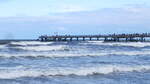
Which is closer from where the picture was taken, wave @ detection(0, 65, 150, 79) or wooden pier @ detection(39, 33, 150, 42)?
wave @ detection(0, 65, 150, 79)

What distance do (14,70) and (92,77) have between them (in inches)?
166

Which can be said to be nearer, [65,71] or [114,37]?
[65,71]

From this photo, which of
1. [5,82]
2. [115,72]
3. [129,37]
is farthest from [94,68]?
[129,37]

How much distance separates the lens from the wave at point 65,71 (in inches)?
814

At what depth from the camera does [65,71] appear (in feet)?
72.8

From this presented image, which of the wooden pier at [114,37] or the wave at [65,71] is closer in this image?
the wave at [65,71]

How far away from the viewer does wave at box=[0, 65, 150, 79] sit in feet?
67.8

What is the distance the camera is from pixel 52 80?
63.5ft

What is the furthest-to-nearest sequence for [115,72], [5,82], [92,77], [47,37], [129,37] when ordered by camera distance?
1. [47,37]
2. [129,37]
3. [115,72]
4. [92,77]
5. [5,82]

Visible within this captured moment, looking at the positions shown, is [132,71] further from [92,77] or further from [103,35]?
[103,35]

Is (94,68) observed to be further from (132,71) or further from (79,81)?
(79,81)

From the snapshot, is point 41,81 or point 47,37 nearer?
point 41,81

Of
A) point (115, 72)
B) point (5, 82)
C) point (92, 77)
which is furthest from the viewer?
point (115, 72)

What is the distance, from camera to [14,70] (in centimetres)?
2205
